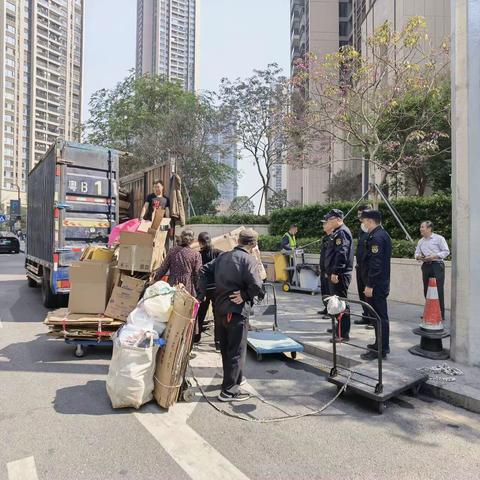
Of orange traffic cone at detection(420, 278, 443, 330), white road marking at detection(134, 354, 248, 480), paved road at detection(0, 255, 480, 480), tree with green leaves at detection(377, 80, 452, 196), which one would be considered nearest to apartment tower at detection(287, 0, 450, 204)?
tree with green leaves at detection(377, 80, 452, 196)

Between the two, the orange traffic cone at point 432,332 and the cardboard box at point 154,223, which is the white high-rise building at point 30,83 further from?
the orange traffic cone at point 432,332

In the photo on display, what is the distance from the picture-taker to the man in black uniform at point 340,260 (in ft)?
19.6

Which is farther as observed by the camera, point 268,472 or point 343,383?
point 343,383

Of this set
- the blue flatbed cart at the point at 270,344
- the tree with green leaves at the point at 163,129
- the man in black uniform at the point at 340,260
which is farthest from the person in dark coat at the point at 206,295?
the tree with green leaves at the point at 163,129

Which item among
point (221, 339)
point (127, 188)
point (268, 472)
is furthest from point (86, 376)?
point (127, 188)

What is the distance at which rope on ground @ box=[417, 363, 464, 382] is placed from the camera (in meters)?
4.41

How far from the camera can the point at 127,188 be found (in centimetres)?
1045

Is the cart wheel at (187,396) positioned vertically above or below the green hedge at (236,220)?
below

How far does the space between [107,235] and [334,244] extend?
468 centimetres

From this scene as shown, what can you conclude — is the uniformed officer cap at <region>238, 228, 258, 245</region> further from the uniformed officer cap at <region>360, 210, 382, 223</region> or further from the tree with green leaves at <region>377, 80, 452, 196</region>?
the tree with green leaves at <region>377, 80, 452, 196</region>

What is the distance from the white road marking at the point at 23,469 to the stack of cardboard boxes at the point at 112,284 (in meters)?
2.47

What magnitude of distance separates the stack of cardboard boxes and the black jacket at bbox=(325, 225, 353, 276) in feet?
8.76

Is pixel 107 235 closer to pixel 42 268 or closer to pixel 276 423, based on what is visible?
pixel 42 268

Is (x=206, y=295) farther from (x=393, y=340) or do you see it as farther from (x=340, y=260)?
(x=393, y=340)
